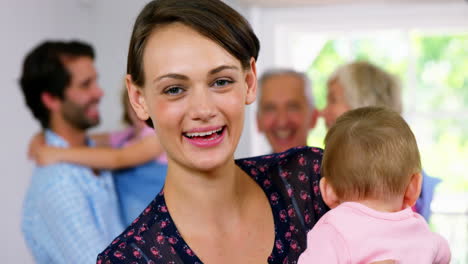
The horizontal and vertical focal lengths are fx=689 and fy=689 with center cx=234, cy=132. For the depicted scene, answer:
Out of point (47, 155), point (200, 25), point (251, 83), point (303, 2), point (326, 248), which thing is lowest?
point (326, 248)

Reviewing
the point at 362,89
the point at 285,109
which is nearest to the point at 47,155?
the point at 285,109

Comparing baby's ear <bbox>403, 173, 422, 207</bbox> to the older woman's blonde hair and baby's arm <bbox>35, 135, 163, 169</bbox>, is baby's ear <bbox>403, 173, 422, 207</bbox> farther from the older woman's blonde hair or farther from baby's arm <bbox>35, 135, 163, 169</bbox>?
baby's arm <bbox>35, 135, 163, 169</bbox>

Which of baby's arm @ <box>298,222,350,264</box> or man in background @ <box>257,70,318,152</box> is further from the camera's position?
man in background @ <box>257,70,318,152</box>

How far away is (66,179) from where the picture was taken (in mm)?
2664

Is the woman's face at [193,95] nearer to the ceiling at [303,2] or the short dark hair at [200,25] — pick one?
the short dark hair at [200,25]

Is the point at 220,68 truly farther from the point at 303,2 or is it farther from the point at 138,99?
the point at 303,2

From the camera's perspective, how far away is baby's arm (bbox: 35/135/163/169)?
8.97ft

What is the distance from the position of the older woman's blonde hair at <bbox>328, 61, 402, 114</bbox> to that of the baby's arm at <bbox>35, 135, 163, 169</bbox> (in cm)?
80

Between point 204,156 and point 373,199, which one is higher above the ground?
point 204,156

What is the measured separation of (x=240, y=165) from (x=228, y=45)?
343mm

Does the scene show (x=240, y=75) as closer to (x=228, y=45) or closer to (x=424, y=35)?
(x=228, y=45)

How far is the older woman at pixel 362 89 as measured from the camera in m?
2.70

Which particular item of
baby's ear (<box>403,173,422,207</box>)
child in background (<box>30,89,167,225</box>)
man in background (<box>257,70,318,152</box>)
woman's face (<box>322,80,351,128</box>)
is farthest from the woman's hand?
baby's ear (<box>403,173,422,207</box>)

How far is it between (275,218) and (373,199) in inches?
9.1
